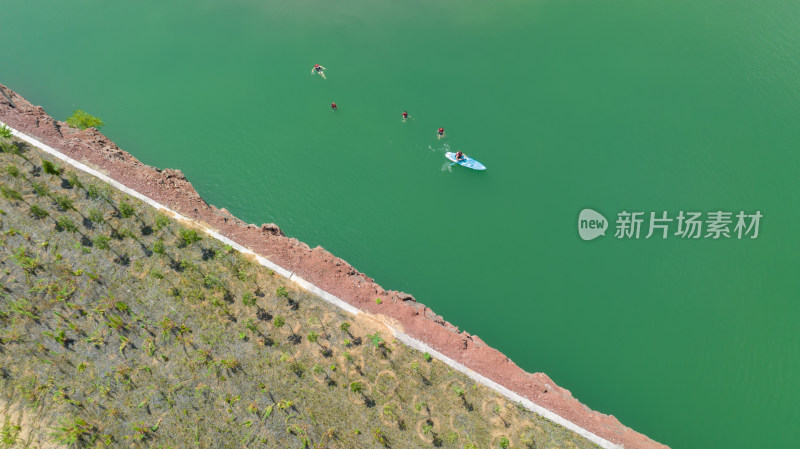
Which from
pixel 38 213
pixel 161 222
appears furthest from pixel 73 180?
pixel 161 222

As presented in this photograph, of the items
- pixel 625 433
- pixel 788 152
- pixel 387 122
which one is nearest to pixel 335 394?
pixel 625 433

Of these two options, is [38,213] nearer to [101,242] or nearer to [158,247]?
[101,242]

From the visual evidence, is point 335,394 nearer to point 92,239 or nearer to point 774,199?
point 92,239

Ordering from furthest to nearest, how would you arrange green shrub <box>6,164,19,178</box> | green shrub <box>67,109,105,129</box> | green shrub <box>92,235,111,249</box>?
green shrub <box>67,109,105,129</box> < green shrub <box>6,164,19,178</box> < green shrub <box>92,235,111,249</box>

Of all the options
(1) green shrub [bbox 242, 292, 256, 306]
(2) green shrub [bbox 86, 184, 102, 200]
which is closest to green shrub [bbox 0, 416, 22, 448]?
(1) green shrub [bbox 242, 292, 256, 306]

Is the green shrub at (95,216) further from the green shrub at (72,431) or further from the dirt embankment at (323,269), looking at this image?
the green shrub at (72,431)

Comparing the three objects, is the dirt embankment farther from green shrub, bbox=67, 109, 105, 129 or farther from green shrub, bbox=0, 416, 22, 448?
green shrub, bbox=0, 416, 22, 448

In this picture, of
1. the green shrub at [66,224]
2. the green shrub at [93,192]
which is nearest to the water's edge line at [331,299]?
the green shrub at [93,192]
